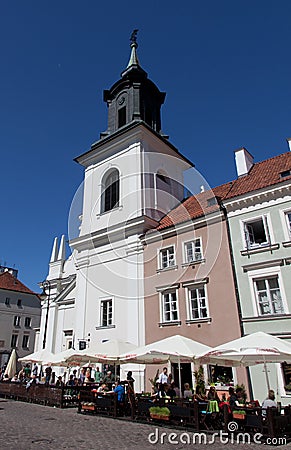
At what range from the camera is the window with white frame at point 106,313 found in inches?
903

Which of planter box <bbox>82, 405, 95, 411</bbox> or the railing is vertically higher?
the railing

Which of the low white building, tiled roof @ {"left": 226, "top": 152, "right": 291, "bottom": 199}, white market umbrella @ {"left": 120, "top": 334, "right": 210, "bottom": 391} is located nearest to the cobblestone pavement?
white market umbrella @ {"left": 120, "top": 334, "right": 210, "bottom": 391}

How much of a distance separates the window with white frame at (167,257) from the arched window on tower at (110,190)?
669 centimetres

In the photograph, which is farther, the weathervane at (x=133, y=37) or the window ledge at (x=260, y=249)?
the weathervane at (x=133, y=37)

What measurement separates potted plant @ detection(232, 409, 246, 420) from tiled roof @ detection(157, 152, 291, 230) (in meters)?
10.9

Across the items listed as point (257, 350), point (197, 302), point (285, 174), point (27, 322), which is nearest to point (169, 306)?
point (197, 302)

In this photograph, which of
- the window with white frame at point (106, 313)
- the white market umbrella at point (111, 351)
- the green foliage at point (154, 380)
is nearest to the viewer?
the white market umbrella at point (111, 351)

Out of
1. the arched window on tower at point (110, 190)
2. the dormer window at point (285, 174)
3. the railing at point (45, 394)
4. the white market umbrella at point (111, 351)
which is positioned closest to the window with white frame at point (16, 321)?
the railing at point (45, 394)

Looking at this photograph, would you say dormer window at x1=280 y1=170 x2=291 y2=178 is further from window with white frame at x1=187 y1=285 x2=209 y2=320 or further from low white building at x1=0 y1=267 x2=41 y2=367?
low white building at x1=0 y1=267 x2=41 y2=367

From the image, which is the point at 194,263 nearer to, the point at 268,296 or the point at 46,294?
the point at 268,296

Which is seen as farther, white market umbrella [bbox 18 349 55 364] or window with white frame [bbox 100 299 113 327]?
window with white frame [bbox 100 299 113 327]

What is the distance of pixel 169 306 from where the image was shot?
20016mm

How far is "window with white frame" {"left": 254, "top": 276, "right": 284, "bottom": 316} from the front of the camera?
15.8 metres

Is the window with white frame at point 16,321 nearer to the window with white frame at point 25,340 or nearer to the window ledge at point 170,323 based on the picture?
the window with white frame at point 25,340
